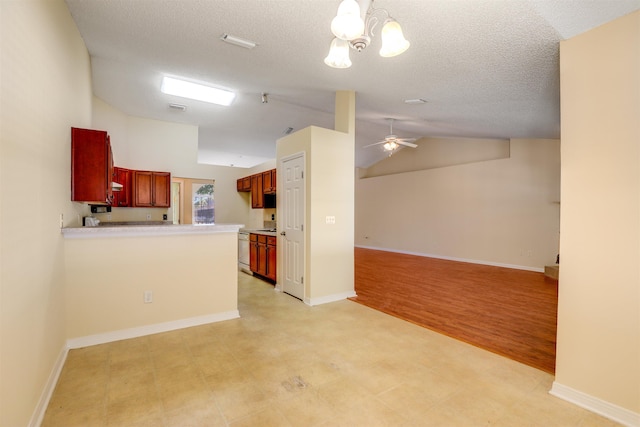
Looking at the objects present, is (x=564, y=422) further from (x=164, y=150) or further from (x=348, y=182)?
→ (x=164, y=150)

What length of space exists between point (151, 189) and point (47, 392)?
180 inches

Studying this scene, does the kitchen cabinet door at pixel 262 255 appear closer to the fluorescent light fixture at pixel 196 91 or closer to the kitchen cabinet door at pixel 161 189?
the kitchen cabinet door at pixel 161 189

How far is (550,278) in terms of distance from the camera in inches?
226

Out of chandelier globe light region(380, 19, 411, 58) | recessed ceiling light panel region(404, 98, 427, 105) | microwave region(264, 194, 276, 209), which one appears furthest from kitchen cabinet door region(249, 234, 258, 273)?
chandelier globe light region(380, 19, 411, 58)

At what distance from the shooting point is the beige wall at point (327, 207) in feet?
13.6

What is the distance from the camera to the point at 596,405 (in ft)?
6.30

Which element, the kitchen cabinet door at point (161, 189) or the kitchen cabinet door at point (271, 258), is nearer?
the kitchen cabinet door at point (271, 258)

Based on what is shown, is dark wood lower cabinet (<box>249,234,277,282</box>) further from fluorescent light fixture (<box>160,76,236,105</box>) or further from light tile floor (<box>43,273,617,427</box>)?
fluorescent light fixture (<box>160,76,236,105</box>)

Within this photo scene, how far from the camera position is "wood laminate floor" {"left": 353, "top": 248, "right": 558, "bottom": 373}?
2.98 metres

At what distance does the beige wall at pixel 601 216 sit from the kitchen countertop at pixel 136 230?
3249 mm

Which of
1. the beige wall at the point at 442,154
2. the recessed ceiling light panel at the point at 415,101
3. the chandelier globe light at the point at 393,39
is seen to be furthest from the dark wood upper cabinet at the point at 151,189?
the beige wall at the point at 442,154

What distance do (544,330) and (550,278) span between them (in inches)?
127

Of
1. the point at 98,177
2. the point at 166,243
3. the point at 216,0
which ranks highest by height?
the point at 216,0

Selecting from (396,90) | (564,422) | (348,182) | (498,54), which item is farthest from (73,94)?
(564,422)
